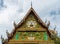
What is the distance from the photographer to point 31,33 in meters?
38.5

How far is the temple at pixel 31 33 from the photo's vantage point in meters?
38.2

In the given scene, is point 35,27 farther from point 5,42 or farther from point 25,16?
point 5,42

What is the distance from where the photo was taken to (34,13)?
39.0m

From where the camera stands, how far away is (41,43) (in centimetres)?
3809

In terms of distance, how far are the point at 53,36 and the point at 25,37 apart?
12.3ft

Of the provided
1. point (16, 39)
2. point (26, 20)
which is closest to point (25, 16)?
point (26, 20)

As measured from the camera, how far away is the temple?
38.2m

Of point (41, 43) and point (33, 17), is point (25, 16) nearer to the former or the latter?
point (33, 17)

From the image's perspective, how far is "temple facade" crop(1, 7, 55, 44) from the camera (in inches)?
1505

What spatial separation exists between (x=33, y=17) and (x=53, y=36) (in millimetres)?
3878

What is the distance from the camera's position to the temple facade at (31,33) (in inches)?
1505

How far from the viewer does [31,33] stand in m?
38.5

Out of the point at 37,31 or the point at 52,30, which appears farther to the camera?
the point at 52,30

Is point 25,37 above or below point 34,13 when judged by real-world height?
below
